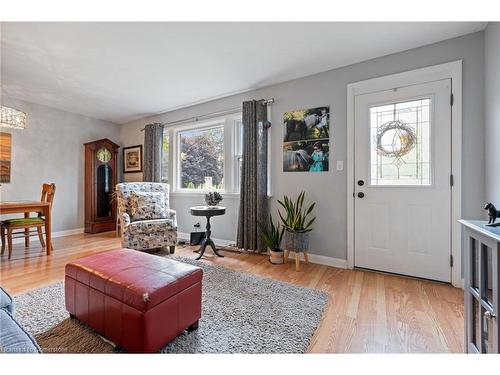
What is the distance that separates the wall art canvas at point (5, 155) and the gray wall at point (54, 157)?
2.3 inches

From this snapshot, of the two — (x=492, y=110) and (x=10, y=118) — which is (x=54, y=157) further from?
(x=492, y=110)

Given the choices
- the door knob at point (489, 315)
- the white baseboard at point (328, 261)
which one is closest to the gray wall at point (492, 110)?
Result: the door knob at point (489, 315)

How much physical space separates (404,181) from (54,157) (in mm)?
5365

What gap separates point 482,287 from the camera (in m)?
0.99

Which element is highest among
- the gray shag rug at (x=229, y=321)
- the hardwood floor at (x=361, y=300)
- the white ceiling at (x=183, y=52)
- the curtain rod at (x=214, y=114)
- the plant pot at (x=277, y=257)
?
the white ceiling at (x=183, y=52)

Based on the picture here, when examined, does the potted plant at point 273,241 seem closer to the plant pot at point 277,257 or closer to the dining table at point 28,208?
the plant pot at point 277,257

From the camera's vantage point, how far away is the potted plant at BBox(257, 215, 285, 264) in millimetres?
2730

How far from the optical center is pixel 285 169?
2986 millimetres

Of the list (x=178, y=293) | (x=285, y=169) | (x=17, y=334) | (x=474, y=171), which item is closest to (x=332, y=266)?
(x=285, y=169)

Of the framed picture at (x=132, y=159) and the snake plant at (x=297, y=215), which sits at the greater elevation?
the framed picture at (x=132, y=159)

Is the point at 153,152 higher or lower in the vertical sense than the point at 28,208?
higher

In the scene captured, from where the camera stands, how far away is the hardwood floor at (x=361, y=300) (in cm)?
135

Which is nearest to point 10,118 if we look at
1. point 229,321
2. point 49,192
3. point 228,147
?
point 49,192

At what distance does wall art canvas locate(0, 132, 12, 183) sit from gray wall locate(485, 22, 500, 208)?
19.3ft
